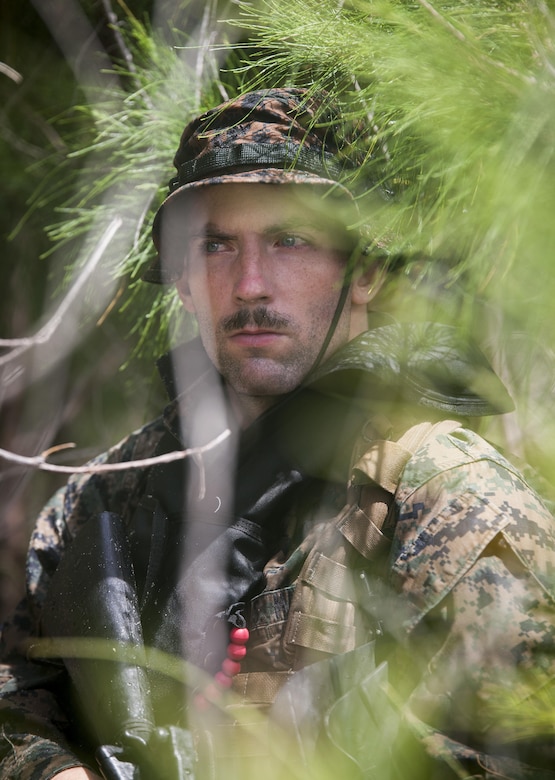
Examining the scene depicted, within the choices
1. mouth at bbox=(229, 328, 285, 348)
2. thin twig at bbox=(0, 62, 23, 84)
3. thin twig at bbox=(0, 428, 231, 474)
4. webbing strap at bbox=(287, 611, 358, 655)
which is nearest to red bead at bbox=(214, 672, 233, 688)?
webbing strap at bbox=(287, 611, 358, 655)

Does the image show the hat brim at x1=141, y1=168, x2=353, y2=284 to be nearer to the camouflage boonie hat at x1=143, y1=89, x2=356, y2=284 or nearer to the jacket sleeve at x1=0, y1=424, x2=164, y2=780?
the camouflage boonie hat at x1=143, y1=89, x2=356, y2=284

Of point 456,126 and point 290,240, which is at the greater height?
point 456,126

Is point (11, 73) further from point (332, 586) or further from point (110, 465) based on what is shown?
point (332, 586)

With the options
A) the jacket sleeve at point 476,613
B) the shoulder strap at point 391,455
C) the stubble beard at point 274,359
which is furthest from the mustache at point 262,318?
the jacket sleeve at point 476,613

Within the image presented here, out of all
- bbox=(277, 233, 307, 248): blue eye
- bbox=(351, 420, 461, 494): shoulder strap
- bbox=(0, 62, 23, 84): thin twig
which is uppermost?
bbox=(0, 62, 23, 84): thin twig

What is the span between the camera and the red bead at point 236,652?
136 cm

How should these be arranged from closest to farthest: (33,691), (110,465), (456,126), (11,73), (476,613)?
1. (456,126)
2. (476,613)
3. (110,465)
4. (33,691)
5. (11,73)

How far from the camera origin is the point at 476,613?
1.10 meters

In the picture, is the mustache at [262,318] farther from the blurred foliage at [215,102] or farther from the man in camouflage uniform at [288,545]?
the blurred foliage at [215,102]

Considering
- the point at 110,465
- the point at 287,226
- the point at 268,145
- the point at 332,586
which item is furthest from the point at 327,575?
the point at 268,145

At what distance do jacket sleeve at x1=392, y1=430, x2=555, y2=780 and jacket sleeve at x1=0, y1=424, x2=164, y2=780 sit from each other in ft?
2.30

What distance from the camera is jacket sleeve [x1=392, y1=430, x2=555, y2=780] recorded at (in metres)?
1.02

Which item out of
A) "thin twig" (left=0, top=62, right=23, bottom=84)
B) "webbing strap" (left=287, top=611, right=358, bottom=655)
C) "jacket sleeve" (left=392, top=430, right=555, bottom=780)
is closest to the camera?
"jacket sleeve" (left=392, top=430, right=555, bottom=780)

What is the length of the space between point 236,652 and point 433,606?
41 centimetres
